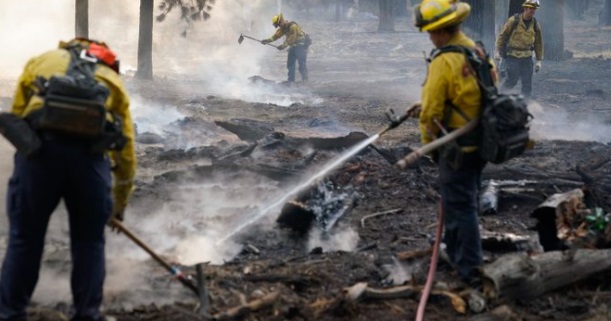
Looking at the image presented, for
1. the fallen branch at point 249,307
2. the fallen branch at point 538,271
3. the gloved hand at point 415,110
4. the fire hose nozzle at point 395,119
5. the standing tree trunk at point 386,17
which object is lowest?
the standing tree trunk at point 386,17

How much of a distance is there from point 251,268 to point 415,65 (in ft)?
73.7

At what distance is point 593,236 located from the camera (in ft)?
20.6

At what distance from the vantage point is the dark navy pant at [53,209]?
436 centimetres

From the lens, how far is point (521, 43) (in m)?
14.4

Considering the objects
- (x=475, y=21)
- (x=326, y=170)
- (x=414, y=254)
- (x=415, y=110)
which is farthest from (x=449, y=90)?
(x=475, y=21)

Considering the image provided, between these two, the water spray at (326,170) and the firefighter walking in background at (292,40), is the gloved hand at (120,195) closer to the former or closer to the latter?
the water spray at (326,170)

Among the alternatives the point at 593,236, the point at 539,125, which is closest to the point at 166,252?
the point at 593,236

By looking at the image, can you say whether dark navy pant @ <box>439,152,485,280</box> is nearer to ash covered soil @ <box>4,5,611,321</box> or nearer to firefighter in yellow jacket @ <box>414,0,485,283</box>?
firefighter in yellow jacket @ <box>414,0,485,283</box>

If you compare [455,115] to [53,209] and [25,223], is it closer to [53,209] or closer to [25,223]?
[53,209]

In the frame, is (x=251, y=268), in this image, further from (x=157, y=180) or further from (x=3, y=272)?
(x=157, y=180)

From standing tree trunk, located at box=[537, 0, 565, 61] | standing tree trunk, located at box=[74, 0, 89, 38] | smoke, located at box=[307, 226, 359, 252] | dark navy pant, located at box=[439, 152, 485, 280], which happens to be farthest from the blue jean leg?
standing tree trunk, located at box=[537, 0, 565, 61]

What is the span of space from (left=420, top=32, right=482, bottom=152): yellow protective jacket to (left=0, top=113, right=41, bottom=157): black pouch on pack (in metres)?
2.69

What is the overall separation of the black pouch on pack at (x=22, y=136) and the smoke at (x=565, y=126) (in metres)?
9.41

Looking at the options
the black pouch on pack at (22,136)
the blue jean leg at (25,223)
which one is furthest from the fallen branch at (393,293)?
the black pouch on pack at (22,136)
